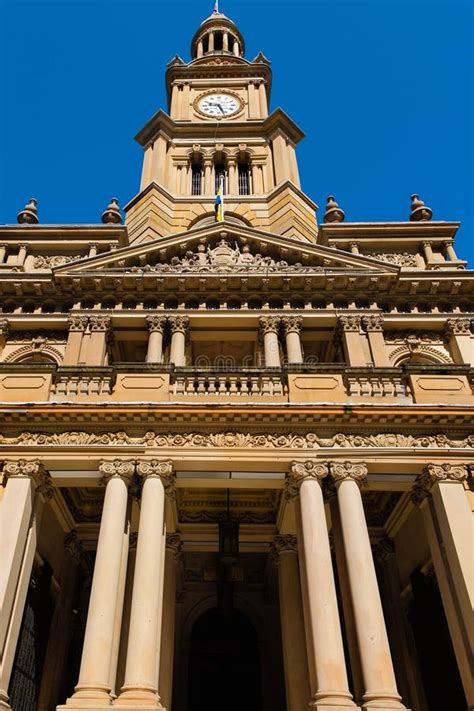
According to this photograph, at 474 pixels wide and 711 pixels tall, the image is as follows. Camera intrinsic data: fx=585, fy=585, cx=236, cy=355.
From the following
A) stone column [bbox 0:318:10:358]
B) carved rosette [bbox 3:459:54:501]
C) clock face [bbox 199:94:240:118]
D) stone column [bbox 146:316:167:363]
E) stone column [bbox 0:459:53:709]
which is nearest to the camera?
stone column [bbox 0:459:53:709]

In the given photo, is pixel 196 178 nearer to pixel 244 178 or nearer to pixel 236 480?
pixel 244 178

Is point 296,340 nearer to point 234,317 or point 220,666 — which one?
point 234,317

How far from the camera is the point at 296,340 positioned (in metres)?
21.9

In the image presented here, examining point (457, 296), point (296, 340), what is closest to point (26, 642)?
point (296, 340)

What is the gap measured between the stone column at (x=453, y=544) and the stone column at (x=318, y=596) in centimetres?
242

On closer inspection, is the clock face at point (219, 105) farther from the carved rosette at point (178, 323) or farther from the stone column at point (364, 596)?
the stone column at point (364, 596)

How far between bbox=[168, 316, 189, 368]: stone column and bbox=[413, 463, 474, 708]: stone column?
10.3 m

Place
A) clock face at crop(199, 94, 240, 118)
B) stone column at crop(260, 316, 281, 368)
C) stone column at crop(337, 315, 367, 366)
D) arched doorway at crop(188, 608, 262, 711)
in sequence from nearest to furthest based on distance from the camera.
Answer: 1. arched doorway at crop(188, 608, 262, 711)
2. stone column at crop(260, 316, 281, 368)
3. stone column at crop(337, 315, 367, 366)
4. clock face at crop(199, 94, 240, 118)

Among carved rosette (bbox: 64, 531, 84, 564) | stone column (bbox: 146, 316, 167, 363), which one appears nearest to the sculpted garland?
carved rosette (bbox: 64, 531, 84, 564)

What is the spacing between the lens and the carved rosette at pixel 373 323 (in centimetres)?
2241

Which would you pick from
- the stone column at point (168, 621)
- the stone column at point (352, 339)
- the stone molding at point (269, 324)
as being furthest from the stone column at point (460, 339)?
the stone column at point (168, 621)

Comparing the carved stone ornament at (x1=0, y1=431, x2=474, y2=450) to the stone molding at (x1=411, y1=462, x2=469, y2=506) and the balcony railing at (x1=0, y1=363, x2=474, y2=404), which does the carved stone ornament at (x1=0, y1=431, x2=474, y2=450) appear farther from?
the balcony railing at (x1=0, y1=363, x2=474, y2=404)

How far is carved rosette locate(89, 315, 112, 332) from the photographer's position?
22391mm

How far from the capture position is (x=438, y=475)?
509 inches
